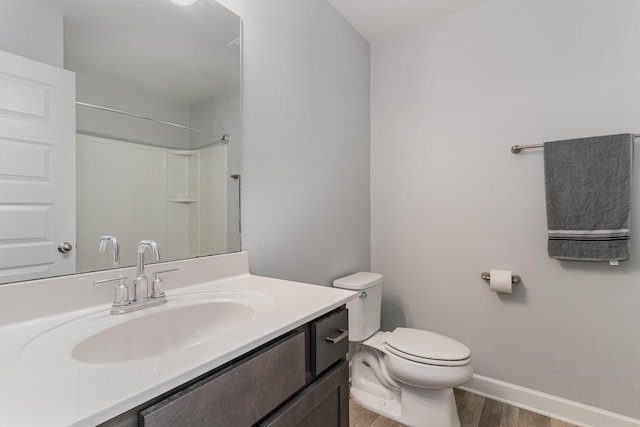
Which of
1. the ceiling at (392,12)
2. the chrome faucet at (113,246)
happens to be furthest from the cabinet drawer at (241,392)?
the ceiling at (392,12)

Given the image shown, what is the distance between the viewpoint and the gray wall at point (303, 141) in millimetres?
1385

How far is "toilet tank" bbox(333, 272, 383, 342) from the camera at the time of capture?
5.68ft

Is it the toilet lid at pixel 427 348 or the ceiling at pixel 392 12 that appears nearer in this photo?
the toilet lid at pixel 427 348

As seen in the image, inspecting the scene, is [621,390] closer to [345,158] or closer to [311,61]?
[345,158]

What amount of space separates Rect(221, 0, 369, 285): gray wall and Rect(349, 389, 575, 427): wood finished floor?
74cm

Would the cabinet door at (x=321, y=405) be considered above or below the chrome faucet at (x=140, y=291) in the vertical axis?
below

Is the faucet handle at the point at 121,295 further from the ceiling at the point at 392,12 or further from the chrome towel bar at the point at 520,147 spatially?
the chrome towel bar at the point at 520,147

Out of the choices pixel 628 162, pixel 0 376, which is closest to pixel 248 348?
pixel 0 376

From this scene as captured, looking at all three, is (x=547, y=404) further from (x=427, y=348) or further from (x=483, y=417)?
(x=427, y=348)

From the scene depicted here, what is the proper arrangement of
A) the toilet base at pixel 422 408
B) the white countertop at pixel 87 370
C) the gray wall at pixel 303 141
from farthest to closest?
the toilet base at pixel 422 408
the gray wall at pixel 303 141
the white countertop at pixel 87 370

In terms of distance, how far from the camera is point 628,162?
4.75 ft

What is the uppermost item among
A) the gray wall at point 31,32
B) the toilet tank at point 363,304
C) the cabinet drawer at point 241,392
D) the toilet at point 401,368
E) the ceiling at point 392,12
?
the ceiling at point 392,12

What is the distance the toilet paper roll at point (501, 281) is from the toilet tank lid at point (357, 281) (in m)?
0.64

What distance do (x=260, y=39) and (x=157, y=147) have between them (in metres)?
0.72
